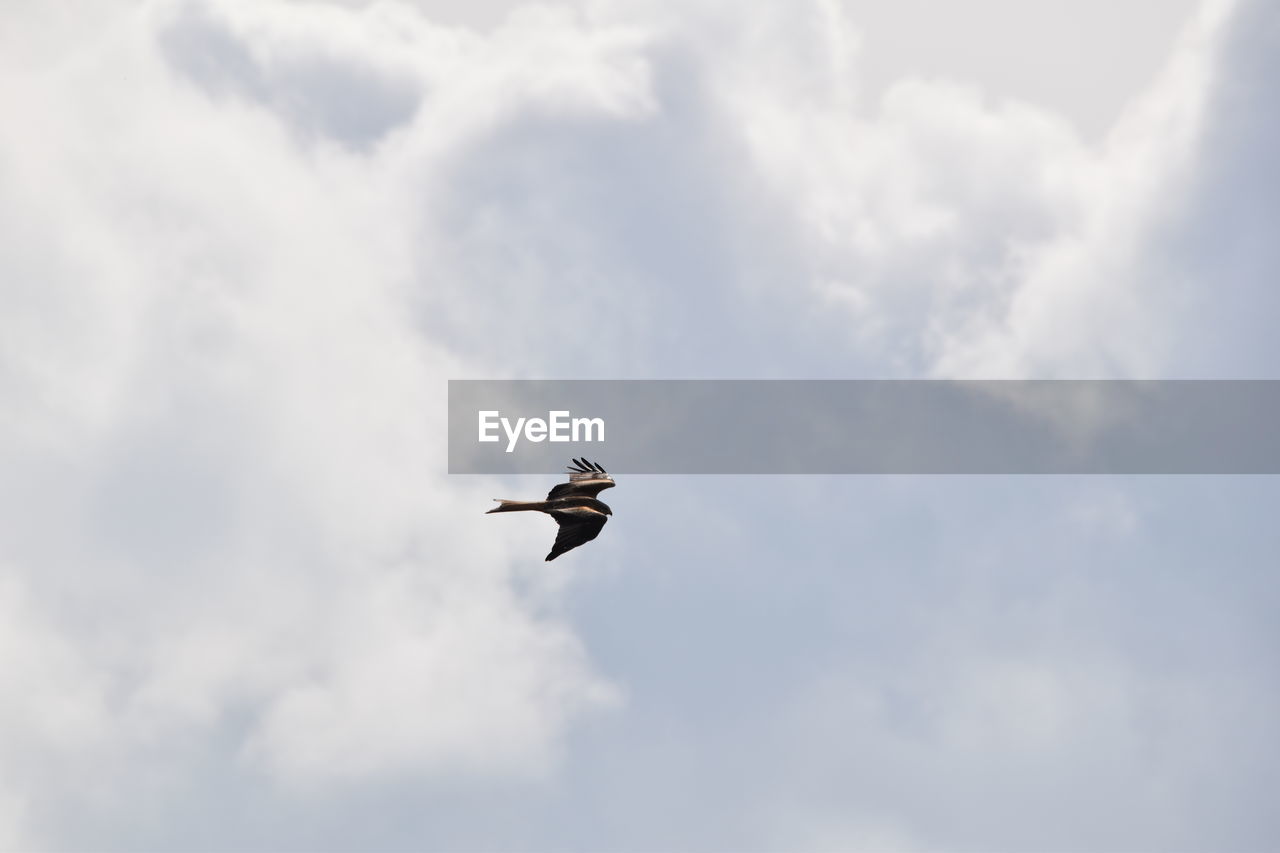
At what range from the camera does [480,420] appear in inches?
4815

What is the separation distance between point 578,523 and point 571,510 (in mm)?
975

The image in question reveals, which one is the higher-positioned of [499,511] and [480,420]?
[480,420]

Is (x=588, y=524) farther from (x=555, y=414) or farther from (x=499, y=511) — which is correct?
(x=555, y=414)

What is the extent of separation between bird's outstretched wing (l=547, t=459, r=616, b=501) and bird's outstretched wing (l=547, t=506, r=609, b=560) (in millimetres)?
1628

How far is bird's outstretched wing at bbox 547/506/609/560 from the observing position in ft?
372

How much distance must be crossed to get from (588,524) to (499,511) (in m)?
6.20

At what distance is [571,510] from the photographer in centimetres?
11338

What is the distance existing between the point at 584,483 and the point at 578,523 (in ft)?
12.0

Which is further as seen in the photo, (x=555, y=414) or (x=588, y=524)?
(x=555, y=414)

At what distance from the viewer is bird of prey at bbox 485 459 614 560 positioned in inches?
4419

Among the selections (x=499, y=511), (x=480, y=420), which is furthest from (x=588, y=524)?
(x=480, y=420)

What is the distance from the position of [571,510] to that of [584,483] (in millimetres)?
3306

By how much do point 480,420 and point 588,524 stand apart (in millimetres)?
13595

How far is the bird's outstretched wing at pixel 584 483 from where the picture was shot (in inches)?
4540
